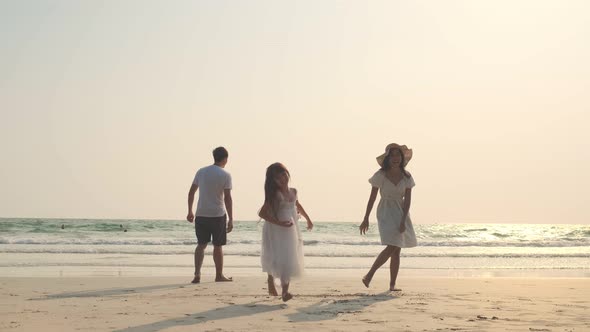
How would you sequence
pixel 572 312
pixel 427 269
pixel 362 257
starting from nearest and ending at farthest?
1. pixel 572 312
2. pixel 427 269
3. pixel 362 257

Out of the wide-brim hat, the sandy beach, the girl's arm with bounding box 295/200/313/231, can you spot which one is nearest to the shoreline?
the sandy beach

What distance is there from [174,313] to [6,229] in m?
33.4

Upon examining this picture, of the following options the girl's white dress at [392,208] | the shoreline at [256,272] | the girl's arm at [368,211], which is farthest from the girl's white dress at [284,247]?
the shoreline at [256,272]

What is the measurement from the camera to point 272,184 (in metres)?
7.41

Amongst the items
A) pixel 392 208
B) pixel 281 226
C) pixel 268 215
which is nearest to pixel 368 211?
pixel 392 208

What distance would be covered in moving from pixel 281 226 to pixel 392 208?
1701 mm

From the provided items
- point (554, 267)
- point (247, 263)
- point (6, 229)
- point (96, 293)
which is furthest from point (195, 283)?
point (6, 229)

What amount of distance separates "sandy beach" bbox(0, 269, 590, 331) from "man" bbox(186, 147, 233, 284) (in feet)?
2.02

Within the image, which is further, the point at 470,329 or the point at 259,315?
the point at 259,315

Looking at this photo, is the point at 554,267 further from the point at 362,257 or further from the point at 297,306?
the point at 297,306

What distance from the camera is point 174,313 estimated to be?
6.56 m

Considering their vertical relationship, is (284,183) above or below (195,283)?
above

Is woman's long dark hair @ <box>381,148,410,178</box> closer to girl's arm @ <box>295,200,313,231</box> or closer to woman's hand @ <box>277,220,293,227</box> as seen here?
girl's arm @ <box>295,200,313,231</box>

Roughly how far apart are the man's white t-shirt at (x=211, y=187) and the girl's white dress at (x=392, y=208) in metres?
2.06
